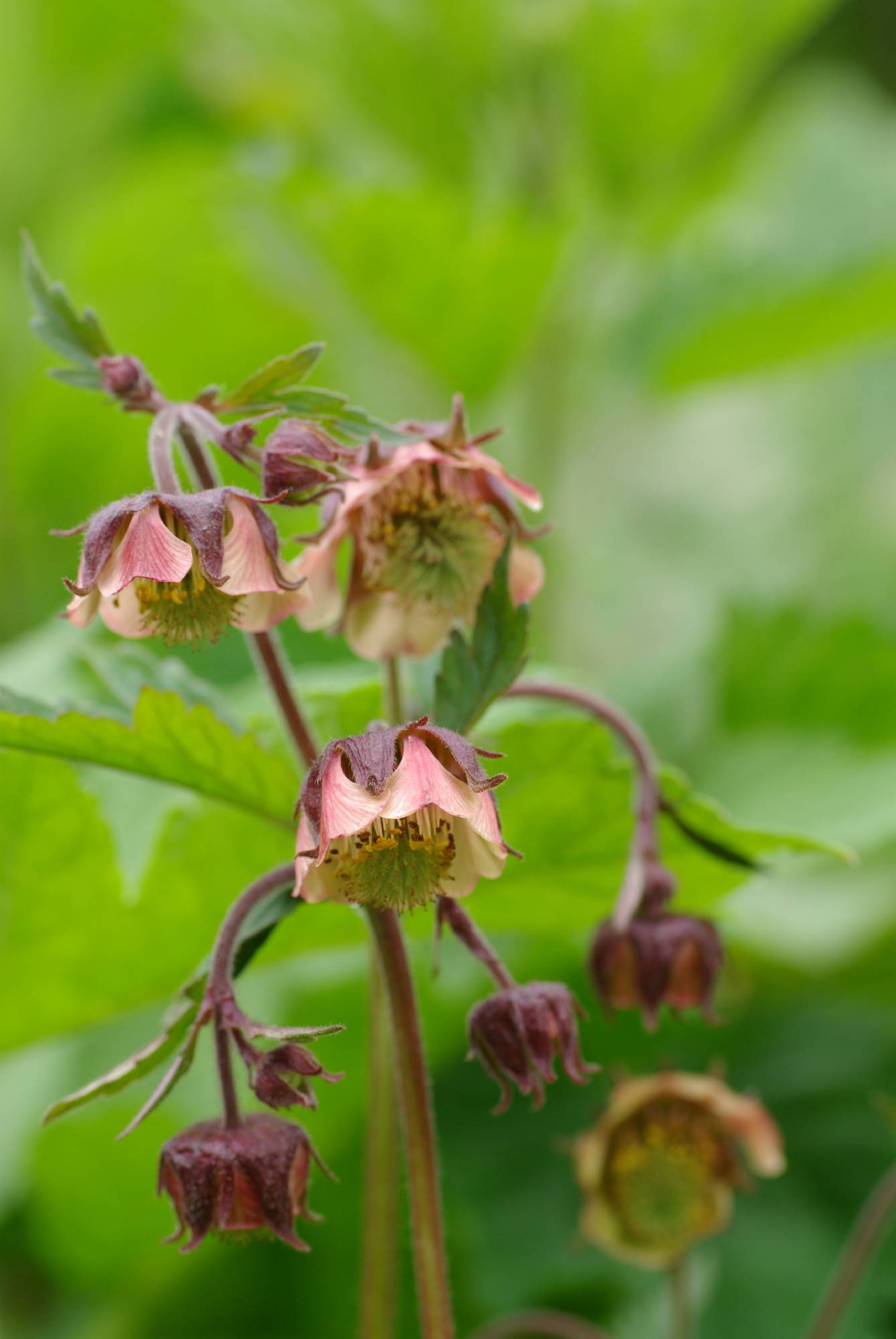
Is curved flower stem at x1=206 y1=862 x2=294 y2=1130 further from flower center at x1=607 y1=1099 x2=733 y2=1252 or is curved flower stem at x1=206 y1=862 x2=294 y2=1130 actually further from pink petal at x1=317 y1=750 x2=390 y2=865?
flower center at x1=607 y1=1099 x2=733 y2=1252

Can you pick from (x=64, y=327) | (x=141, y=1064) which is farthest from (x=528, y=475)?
(x=141, y=1064)

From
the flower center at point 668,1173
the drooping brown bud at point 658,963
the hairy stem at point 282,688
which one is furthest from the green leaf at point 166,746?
the flower center at point 668,1173

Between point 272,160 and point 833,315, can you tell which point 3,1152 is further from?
point 833,315

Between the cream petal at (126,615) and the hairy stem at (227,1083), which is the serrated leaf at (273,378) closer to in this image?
the cream petal at (126,615)

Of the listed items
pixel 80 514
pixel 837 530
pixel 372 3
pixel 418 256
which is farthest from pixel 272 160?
pixel 837 530

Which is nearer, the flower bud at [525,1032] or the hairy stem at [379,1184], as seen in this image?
the flower bud at [525,1032]

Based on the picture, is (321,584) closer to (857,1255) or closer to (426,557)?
(426,557)

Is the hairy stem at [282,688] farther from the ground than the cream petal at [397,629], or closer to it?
closer to it

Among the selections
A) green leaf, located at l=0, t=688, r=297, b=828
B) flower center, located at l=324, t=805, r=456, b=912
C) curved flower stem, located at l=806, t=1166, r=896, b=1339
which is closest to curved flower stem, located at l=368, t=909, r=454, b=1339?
flower center, located at l=324, t=805, r=456, b=912
